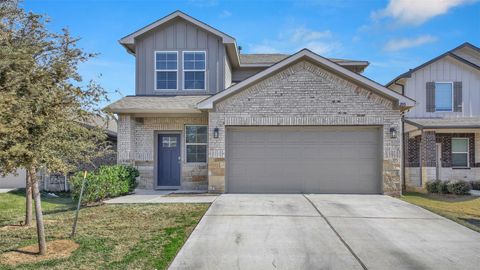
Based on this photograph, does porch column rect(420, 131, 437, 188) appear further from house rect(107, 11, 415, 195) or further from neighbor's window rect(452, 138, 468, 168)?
house rect(107, 11, 415, 195)

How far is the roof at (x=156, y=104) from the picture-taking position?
45.9ft

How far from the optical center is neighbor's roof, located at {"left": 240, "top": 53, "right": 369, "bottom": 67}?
17.5 m

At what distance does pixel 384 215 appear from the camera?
954cm

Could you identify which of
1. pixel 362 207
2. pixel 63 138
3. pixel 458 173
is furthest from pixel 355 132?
pixel 63 138

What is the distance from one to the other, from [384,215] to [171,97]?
9243 millimetres

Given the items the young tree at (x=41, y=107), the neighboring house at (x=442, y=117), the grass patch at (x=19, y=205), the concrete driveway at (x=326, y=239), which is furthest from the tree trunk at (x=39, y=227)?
the neighboring house at (x=442, y=117)

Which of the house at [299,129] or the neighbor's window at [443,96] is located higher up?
the neighbor's window at [443,96]

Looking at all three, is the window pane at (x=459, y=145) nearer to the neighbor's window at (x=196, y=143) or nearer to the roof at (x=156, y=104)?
the neighbor's window at (x=196, y=143)

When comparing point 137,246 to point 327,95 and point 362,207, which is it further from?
point 327,95

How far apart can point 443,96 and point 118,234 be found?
→ 1628 centimetres

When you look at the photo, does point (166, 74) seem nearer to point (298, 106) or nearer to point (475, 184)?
point (298, 106)

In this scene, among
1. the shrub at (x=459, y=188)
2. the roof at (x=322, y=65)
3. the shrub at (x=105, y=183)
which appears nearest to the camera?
the shrub at (x=105, y=183)

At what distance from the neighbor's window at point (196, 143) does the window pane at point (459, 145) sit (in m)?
11.3

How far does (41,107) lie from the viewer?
19.8ft
